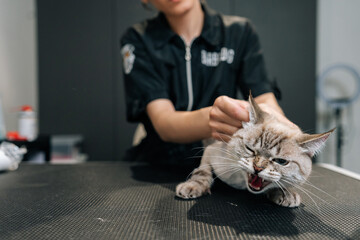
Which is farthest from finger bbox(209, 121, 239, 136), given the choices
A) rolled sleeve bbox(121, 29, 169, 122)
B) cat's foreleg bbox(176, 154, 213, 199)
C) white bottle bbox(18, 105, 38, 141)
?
white bottle bbox(18, 105, 38, 141)

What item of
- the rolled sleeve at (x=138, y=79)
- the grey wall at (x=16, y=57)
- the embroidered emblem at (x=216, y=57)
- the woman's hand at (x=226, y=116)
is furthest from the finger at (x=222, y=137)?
the grey wall at (x=16, y=57)

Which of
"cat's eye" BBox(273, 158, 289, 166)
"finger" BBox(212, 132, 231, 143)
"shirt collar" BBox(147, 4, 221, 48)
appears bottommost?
"cat's eye" BBox(273, 158, 289, 166)

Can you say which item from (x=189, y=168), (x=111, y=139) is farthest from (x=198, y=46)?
(x=111, y=139)

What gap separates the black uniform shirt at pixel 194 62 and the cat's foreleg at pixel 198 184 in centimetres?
30

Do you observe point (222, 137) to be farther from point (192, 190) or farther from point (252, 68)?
point (252, 68)

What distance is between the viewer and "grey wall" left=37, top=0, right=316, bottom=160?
6.93ft

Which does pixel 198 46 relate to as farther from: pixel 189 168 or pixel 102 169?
pixel 102 169

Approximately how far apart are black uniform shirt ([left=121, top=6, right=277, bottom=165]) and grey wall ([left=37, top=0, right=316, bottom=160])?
3.57 ft

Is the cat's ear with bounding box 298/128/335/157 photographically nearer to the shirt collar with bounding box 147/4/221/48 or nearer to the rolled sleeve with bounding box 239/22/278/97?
the rolled sleeve with bounding box 239/22/278/97

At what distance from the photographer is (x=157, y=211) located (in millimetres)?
550

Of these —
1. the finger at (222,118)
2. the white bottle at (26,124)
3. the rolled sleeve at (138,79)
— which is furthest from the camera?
the white bottle at (26,124)

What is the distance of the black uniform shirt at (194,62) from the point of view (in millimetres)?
1065

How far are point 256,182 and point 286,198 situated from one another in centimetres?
7

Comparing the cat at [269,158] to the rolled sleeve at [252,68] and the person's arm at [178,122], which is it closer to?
the person's arm at [178,122]
